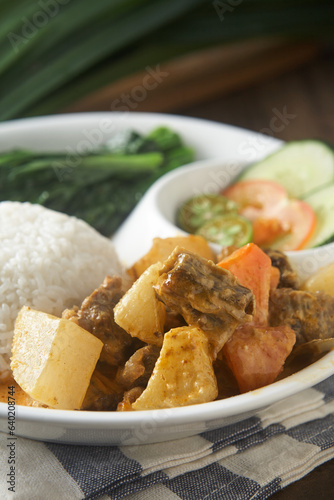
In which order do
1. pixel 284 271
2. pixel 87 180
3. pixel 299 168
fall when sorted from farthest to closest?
pixel 87 180, pixel 299 168, pixel 284 271

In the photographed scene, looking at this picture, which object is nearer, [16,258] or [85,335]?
[85,335]

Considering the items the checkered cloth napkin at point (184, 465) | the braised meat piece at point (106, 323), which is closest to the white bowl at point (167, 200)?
the braised meat piece at point (106, 323)

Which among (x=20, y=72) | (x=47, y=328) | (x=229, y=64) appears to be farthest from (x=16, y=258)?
(x=229, y=64)

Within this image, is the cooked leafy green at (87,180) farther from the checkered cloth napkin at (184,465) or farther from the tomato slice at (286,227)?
the checkered cloth napkin at (184,465)

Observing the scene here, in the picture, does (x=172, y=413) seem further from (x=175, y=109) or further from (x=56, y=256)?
(x=175, y=109)

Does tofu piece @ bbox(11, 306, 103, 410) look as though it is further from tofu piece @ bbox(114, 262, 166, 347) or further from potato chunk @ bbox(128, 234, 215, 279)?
potato chunk @ bbox(128, 234, 215, 279)

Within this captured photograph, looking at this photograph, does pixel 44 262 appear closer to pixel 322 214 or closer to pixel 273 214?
pixel 273 214

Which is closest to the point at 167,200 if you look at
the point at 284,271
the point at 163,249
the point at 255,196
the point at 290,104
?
the point at 255,196
